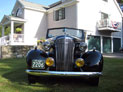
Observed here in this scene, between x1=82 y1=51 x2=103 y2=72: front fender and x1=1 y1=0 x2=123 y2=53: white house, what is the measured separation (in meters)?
9.63

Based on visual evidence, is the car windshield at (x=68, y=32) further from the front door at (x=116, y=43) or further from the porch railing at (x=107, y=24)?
the front door at (x=116, y=43)

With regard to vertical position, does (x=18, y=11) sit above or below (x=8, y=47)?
above

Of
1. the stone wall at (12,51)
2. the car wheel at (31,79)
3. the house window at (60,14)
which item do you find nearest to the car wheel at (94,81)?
the car wheel at (31,79)

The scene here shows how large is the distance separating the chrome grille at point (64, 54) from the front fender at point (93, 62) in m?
0.36

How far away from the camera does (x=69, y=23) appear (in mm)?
13609

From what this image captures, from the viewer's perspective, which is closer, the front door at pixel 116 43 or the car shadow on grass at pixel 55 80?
the car shadow on grass at pixel 55 80

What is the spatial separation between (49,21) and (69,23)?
3474 mm

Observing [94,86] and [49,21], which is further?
[49,21]

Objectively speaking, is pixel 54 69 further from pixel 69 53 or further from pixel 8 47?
pixel 8 47

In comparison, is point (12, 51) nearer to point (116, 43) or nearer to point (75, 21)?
point (75, 21)

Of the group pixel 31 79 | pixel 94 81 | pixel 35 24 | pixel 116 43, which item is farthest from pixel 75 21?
pixel 31 79

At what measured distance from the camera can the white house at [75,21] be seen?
13.2 meters

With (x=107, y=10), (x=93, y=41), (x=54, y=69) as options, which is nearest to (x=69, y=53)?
(x=54, y=69)

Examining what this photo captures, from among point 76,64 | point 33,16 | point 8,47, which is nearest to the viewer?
point 76,64
